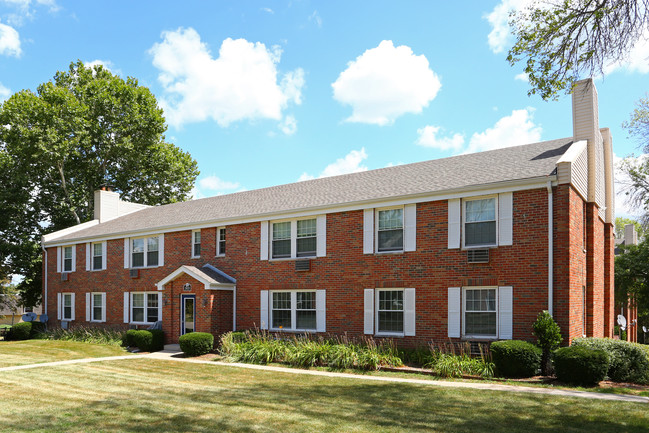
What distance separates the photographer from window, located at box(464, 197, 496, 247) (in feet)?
52.1

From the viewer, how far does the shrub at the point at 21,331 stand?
29.8 meters

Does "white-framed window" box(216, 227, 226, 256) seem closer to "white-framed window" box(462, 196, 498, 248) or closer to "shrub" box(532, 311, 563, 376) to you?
"white-framed window" box(462, 196, 498, 248)

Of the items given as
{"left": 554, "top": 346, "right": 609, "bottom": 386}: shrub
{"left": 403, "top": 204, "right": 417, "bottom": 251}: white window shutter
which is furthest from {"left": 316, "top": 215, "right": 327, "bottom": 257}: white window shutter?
{"left": 554, "top": 346, "right": 609, "bottom": 386}: shrub

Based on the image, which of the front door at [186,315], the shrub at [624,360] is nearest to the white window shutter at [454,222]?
the shrub at [624,360]

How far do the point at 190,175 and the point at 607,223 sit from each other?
1314 inches

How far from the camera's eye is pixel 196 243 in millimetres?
24125

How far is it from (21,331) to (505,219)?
89.3 feet

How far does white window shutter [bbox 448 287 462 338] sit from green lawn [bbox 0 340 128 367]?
12.9 meters

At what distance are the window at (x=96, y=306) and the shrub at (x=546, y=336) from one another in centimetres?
2229

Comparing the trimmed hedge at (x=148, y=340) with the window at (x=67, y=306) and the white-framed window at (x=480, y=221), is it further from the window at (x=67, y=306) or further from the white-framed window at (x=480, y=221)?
the white-framed window at (x=480, y=221)

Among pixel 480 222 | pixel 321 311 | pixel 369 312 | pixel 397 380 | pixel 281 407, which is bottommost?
pixel 397 380

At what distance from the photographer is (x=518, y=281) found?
595 inches

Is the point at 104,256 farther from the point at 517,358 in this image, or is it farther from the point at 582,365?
the point at 582,365

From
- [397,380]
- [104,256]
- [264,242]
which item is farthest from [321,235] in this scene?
[104,256]
